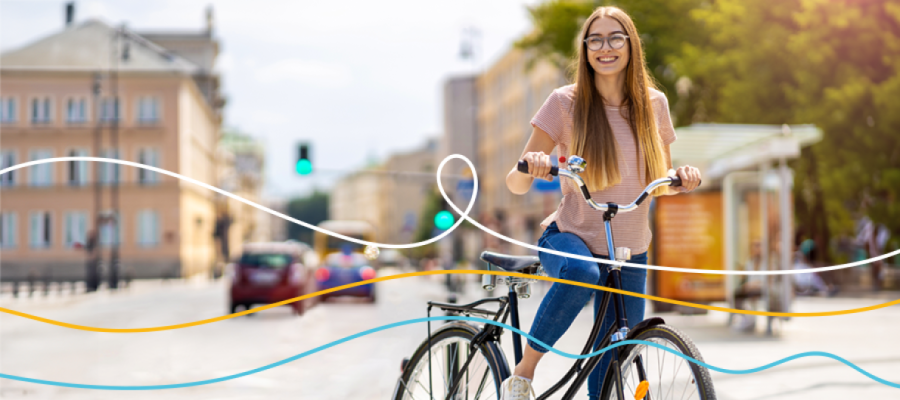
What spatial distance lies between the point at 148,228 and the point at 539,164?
5290cm

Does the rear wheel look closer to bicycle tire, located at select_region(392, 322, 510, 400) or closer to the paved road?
the paved road

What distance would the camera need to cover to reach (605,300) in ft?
11.0

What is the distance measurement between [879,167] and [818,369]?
48.8 feet

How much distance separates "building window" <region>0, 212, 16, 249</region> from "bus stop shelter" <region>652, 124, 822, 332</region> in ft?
149

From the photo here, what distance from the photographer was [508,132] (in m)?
65.0

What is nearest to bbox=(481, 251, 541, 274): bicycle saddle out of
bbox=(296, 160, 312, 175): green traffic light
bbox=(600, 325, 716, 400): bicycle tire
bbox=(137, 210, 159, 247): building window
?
bbox=(600, 325, 716, 400): bicycle tire

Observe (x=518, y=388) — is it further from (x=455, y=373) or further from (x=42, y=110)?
(x=42, y=110)

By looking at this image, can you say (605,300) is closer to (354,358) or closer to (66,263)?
(354,358)

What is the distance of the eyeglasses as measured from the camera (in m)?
3.43

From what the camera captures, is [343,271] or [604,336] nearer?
[604,336]

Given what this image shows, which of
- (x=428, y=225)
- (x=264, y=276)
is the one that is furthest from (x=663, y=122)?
(x=428, y=225)

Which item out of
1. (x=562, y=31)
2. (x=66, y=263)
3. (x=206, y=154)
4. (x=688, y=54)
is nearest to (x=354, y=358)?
(x=688, y=54)

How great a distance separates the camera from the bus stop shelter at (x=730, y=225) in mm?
12469

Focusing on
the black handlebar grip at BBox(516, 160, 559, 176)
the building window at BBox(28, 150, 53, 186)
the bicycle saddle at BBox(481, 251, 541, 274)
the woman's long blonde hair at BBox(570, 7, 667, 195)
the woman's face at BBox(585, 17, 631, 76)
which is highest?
the building window at BBox(28, 150, 53, 186)
